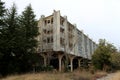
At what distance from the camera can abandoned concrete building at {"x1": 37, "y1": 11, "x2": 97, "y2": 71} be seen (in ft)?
145

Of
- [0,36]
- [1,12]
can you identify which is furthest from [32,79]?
[1,12]

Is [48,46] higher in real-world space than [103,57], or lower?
higher

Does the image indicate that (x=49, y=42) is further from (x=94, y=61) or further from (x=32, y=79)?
(x=32, y=79)

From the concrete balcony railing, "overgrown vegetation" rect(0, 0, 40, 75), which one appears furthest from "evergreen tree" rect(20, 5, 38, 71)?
the concrete balcony railing

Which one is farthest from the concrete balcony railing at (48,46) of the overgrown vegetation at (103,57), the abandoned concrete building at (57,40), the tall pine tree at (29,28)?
the overgrown vegetation at (103,57)

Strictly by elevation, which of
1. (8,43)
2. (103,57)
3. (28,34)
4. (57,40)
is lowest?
(103,57)

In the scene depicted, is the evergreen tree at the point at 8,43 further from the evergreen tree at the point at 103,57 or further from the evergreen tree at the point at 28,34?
the evergreen tree at the point at 103,57

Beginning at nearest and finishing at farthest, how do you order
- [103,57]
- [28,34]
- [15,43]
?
[15,43] < [28,34] < [103,57]

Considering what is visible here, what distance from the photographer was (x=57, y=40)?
144 feet

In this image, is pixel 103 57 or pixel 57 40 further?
pixel 103 57

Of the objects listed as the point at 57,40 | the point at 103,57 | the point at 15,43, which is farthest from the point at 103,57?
the point at 15,43

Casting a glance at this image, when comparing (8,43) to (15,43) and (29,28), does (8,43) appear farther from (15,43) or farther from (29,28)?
(29,28)

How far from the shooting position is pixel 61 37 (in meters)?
45.3

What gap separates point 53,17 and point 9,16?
44.0 ft
